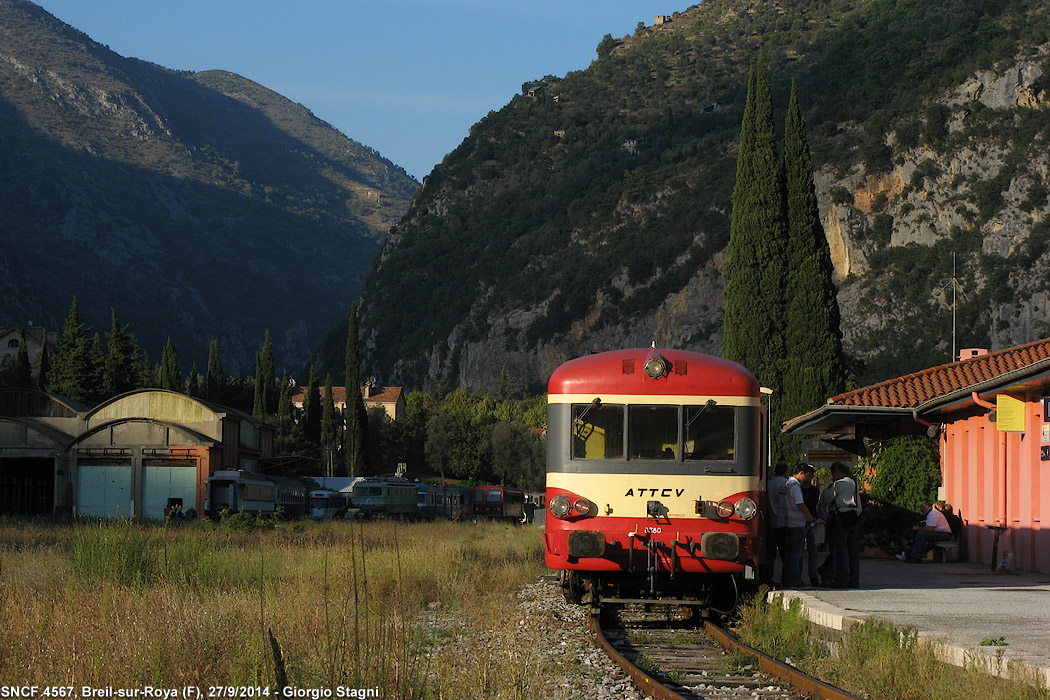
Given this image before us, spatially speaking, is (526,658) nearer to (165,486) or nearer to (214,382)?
(165,486)

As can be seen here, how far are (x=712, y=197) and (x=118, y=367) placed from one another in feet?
270

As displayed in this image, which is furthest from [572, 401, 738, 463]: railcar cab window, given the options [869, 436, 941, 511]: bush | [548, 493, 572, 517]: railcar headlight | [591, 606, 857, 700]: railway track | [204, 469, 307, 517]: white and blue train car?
[204, 469, 307, 517]: white and blue train car

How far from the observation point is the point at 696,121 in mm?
161250


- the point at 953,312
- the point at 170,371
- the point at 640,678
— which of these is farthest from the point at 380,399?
the point at 640,678

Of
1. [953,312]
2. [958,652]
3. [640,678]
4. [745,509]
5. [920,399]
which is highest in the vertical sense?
[953,312]

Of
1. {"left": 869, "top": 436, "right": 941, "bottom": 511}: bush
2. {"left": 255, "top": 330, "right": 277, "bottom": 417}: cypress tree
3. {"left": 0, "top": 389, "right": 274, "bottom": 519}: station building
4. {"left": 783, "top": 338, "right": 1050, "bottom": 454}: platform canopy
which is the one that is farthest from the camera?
{"left": 255, "top": 330, "right": 277, "bottom": 417}: cypress tree

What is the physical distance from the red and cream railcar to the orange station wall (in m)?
6.62

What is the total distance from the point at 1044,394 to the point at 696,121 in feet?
483

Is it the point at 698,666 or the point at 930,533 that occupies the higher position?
the point at 930,533

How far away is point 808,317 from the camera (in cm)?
3388

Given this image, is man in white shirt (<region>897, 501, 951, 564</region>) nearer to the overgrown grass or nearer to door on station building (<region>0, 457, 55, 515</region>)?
the overgrown grass

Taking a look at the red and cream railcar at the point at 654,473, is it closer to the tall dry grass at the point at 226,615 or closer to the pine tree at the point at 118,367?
the tall dry grass at the point at 226,615

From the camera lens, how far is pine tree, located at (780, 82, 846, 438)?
33.2 m


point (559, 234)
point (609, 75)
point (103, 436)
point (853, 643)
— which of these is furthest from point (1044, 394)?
point (609, 75)
